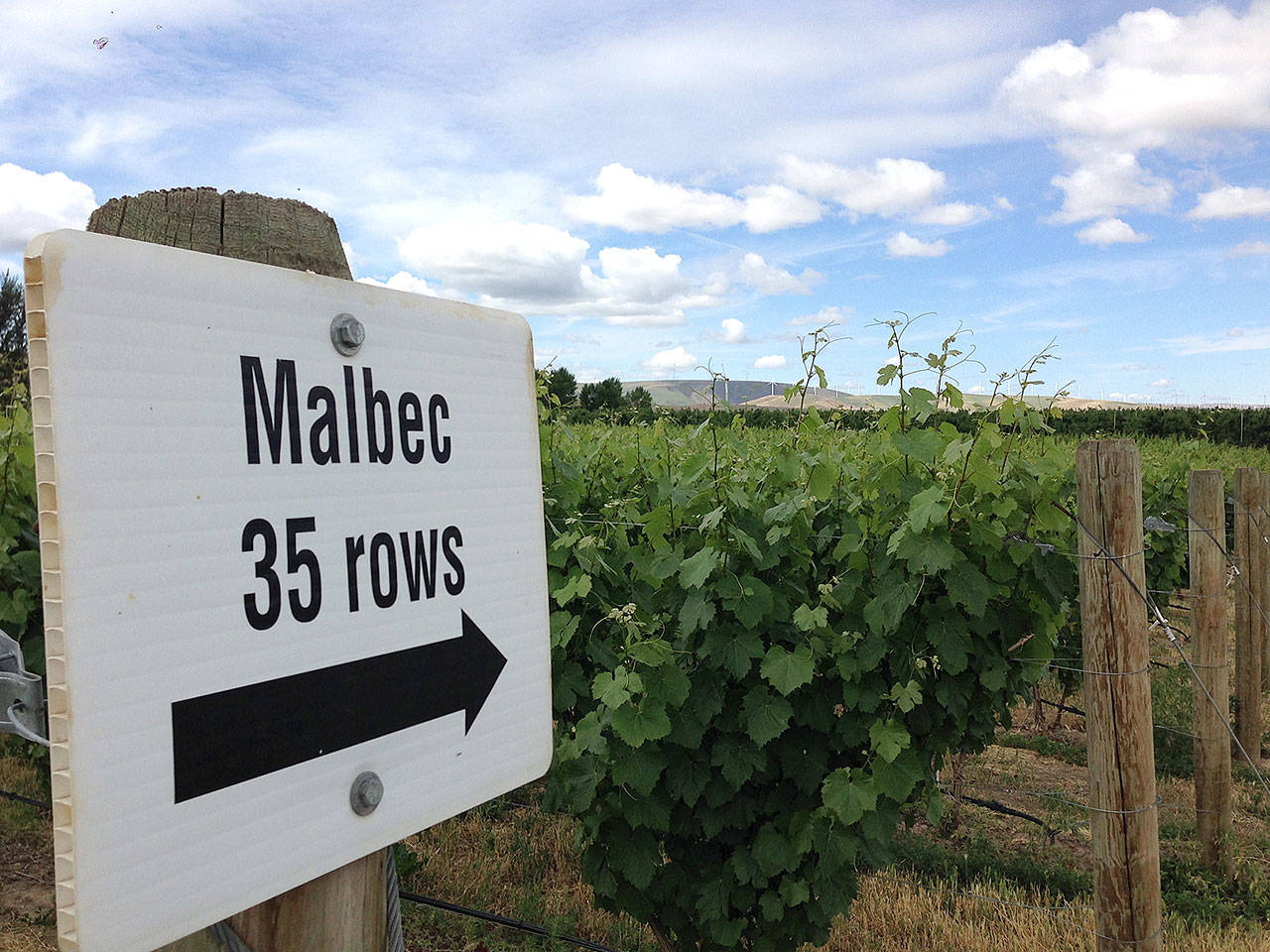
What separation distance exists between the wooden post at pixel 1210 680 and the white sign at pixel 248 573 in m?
4.76

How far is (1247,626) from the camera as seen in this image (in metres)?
6.52

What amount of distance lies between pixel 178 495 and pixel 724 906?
2609mm

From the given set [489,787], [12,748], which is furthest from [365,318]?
[12,748]

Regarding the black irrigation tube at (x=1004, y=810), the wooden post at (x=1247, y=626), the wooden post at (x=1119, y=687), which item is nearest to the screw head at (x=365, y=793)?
the wooden post at (x=1119, y=687)

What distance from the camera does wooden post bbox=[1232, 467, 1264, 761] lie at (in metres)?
6.37

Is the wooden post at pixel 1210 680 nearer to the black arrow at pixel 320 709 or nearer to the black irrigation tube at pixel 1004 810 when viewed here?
the black irrigation tube at pixel 1004 810

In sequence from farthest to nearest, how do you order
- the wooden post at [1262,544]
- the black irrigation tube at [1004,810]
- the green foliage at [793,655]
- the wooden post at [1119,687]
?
1. the wooden post at [1262,544]
2. the black irrigation tube at [1004,810]
3. the green foliage at [793,655]
4. the wooden post at [1119,687]

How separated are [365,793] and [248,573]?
318mm

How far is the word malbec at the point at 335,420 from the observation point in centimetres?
101

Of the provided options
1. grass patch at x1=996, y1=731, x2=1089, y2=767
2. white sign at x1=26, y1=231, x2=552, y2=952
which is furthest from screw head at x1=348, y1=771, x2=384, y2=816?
grass patch at x1=996, y1=731, x2=1089, y2=767

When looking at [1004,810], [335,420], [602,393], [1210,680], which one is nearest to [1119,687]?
[335,420]

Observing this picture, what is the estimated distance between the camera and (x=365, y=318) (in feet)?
3.72

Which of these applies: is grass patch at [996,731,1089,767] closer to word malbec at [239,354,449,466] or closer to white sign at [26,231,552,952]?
white sign at [26,231,552,952]

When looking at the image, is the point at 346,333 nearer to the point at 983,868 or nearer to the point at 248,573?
the point at 248,573
